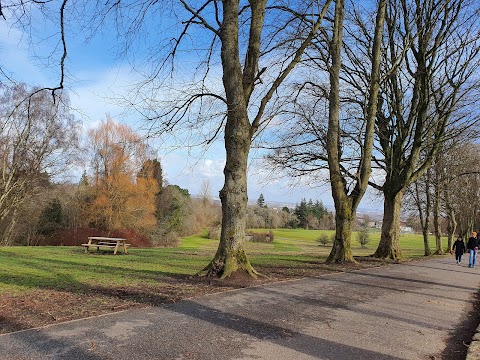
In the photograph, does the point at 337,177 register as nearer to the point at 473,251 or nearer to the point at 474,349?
the point at 473,251

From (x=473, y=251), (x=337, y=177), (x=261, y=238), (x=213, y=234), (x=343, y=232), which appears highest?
(x=337, y=177)

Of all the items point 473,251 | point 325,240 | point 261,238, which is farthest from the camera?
point 261,238

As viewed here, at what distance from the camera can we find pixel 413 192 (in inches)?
1367

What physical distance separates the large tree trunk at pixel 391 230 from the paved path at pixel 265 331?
11114 mm

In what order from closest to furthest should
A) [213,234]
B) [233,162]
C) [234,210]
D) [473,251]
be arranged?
[234,210] < [233,162] < [473,251] < [213,234]

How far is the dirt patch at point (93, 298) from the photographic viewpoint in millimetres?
5680

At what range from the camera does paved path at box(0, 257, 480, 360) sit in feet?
14.9

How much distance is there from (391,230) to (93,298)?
1594 cm

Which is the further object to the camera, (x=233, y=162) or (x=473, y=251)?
(x=473, y=251)

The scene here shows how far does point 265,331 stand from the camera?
547 cm

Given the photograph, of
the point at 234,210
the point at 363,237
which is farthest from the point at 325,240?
the point at 234,210

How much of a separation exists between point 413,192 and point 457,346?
3162cm

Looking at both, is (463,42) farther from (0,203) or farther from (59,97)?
(0,203)

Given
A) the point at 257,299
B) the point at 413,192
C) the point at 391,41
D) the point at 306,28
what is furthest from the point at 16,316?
the point at 413,192
